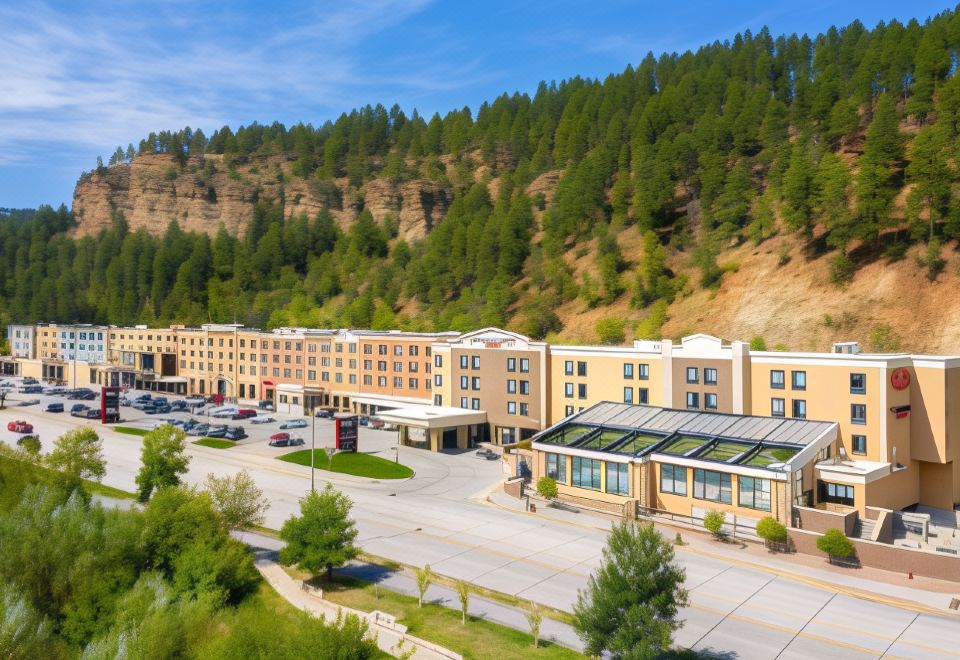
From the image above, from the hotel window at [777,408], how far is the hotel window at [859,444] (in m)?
5.47

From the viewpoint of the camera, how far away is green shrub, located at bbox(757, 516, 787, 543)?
137ft

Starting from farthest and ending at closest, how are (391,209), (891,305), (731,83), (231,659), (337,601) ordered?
(391,209)
(731,83)
(891,305)
(337,601)
(231,659)

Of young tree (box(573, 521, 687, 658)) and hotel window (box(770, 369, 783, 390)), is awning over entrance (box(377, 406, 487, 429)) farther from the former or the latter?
young tree (box(573, 521, 687, 658))

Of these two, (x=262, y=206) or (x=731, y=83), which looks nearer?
(x=731, y=83)

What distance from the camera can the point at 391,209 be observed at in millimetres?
175625

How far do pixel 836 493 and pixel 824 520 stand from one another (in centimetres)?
512

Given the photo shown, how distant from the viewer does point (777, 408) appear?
56812 millimetres

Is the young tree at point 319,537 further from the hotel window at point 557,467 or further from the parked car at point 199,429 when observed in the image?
the parked car at point 199,429

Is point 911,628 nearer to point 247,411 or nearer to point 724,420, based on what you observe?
point 724,420

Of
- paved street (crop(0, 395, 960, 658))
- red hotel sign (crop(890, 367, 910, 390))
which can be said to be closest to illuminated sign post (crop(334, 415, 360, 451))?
paved street (crop(0, 395, 960, 658))

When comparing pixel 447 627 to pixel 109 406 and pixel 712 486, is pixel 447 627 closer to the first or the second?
→ pixel 712 486

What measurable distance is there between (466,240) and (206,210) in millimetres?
93887

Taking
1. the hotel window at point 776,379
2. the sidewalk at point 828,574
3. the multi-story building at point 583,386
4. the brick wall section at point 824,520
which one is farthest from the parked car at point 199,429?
the brick wall section at point 824,520

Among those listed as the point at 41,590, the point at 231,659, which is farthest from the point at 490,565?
the point at 41,590
